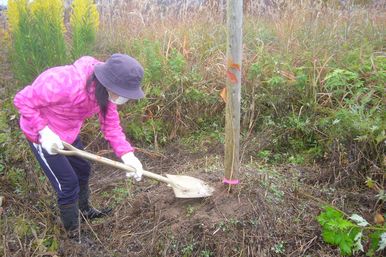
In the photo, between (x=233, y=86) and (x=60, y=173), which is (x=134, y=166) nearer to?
(x=60, y=173)

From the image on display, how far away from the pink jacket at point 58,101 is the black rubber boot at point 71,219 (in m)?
0.46

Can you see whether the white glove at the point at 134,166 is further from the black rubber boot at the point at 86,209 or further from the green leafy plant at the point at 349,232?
the green leafy plant at the point at 349,232

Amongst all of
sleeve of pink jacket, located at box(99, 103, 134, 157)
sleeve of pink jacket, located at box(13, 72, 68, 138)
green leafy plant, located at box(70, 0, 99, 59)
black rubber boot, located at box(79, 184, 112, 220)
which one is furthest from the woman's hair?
green leafy plant, located at box(70, 0, 99, 59)

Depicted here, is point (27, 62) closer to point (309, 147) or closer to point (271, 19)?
point (309, 147)

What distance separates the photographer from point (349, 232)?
88.9 inches

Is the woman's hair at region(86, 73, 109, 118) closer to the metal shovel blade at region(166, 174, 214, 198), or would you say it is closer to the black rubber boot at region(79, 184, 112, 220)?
the metal shovel blade at region(166, 174, 214, 198)

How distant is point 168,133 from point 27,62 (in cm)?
151

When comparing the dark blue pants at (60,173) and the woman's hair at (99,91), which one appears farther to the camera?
the dark blue pants at (60,173)

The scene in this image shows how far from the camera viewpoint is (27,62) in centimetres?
366

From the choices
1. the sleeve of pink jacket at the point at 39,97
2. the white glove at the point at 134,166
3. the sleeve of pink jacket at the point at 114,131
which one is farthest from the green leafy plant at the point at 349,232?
the sleeve of pink jacket at the point at 39,97

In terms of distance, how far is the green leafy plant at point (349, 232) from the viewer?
219cm

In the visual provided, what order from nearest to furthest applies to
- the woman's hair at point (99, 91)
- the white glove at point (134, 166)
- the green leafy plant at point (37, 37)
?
the woman's hair at point (99, 91) < the white glove at point (134, 166) < the green leafy plant at point (37, 37)

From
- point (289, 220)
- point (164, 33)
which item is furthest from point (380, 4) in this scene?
point (289, 220)

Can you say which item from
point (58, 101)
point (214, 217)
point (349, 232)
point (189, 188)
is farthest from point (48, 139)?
point (349, 232)
